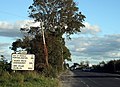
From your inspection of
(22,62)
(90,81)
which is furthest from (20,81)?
(90,81)

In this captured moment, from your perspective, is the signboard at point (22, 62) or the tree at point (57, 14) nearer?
the signboard at point (22, 62)

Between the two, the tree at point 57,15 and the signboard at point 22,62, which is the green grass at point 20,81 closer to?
the signboard at point 22,62

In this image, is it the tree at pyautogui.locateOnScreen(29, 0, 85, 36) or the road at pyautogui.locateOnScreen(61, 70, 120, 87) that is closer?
the road at pyautogui.locateOnScreen(61, 70, 120, 87)

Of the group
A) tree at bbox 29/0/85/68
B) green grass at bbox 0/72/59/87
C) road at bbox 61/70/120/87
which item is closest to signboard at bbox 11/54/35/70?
green grass at bbox 0/72/59/87

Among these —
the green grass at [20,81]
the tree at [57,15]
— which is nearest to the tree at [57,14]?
the tree at [57,15]

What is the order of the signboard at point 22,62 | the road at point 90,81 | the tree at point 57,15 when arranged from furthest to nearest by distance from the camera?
the tree at point 57,15
the road at point 90,81
the signboard at point 22,62

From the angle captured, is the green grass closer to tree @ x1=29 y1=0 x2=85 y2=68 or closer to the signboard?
the signboard

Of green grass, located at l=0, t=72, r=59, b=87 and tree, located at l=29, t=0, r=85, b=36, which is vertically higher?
tree, located at l=29, t=0, r=85, b=36

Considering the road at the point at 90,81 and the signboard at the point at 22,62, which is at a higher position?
the signboard at the point at 22,62

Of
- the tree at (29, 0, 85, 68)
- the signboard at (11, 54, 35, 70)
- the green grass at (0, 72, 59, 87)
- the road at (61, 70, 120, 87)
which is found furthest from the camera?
the tree at (29, 0, 85, 68)

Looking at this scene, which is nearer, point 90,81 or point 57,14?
point 90,81

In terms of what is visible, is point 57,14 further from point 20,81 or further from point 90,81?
point 20,81

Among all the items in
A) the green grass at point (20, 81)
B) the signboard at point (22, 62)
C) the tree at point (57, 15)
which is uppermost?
the tree at point (57, 15)

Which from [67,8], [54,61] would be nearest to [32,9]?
[67,8]
